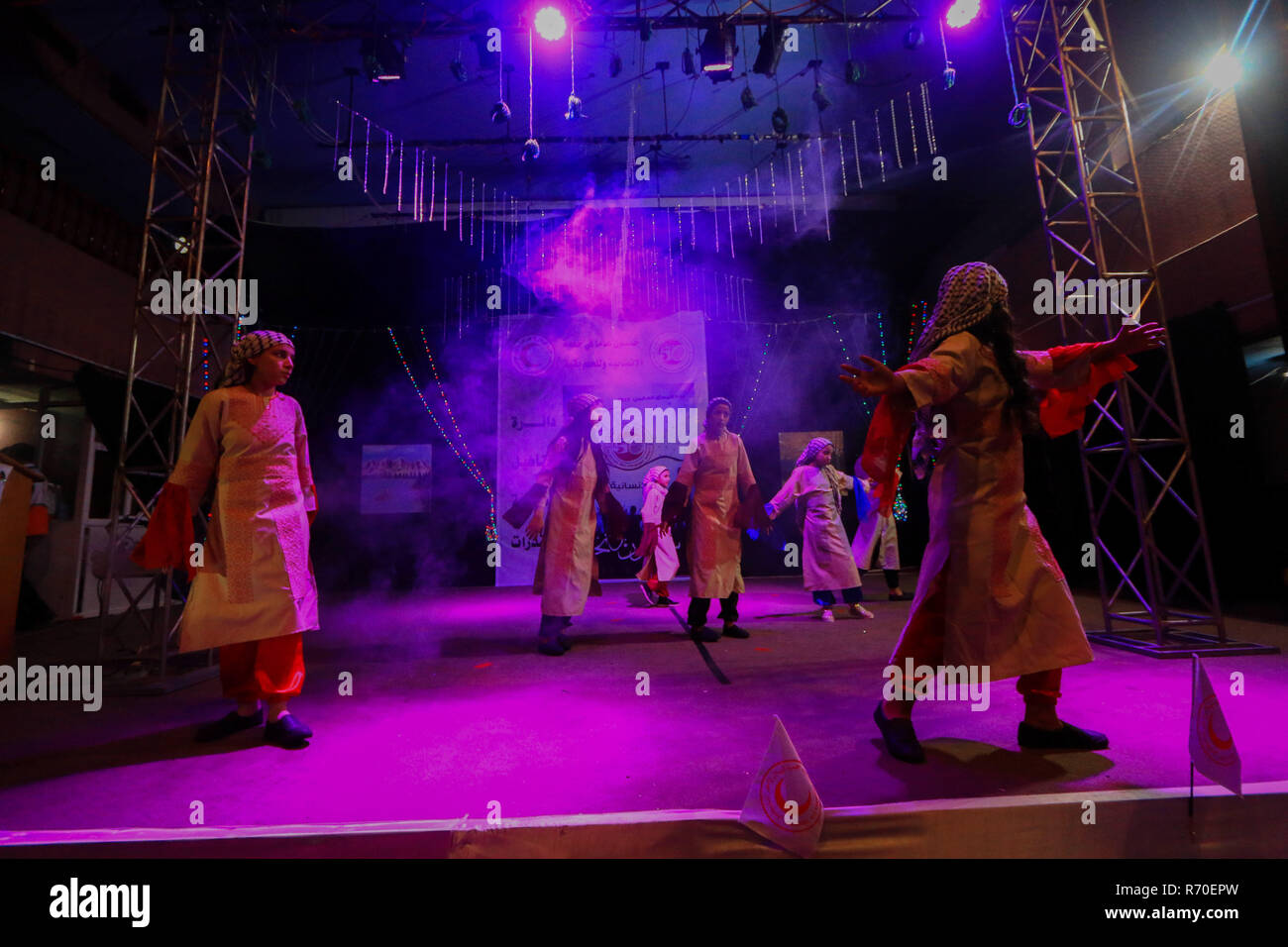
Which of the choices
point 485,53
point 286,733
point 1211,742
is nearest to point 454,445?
point 485,53

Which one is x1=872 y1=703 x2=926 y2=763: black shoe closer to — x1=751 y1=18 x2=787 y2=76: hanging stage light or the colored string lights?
x1=751 y1=18 x2=787 y2=76: hanging stage light

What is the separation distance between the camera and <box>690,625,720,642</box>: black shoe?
5.21 metres

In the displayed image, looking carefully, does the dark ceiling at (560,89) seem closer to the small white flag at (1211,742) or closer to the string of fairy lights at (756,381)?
the string of fairy lights at (756,381)

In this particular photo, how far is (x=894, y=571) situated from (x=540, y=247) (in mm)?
7685

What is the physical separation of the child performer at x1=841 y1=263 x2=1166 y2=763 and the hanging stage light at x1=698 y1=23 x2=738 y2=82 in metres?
5.46

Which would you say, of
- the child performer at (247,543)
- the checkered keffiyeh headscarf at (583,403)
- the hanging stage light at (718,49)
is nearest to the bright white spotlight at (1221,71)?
the hanging stage light at (718,49)

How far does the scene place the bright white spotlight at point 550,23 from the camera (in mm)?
6301

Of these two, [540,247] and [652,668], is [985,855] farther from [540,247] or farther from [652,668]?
[540,247]

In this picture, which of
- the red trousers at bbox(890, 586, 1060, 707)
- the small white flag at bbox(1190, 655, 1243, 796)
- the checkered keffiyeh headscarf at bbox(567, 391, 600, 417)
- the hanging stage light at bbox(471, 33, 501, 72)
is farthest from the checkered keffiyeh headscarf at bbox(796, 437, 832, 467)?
the hanging stage light at bbox(471, 33, 501, 72)

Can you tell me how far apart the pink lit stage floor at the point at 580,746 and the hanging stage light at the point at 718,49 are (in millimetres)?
6154

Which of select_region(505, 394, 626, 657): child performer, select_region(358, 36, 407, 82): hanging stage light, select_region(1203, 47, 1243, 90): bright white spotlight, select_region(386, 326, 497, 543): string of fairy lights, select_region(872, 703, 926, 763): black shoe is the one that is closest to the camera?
select_region(872, 703, 926, 763): black shoe

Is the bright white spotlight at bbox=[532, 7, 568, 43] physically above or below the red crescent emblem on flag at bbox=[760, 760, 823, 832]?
above

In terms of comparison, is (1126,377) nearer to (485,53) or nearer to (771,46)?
(771,46)
